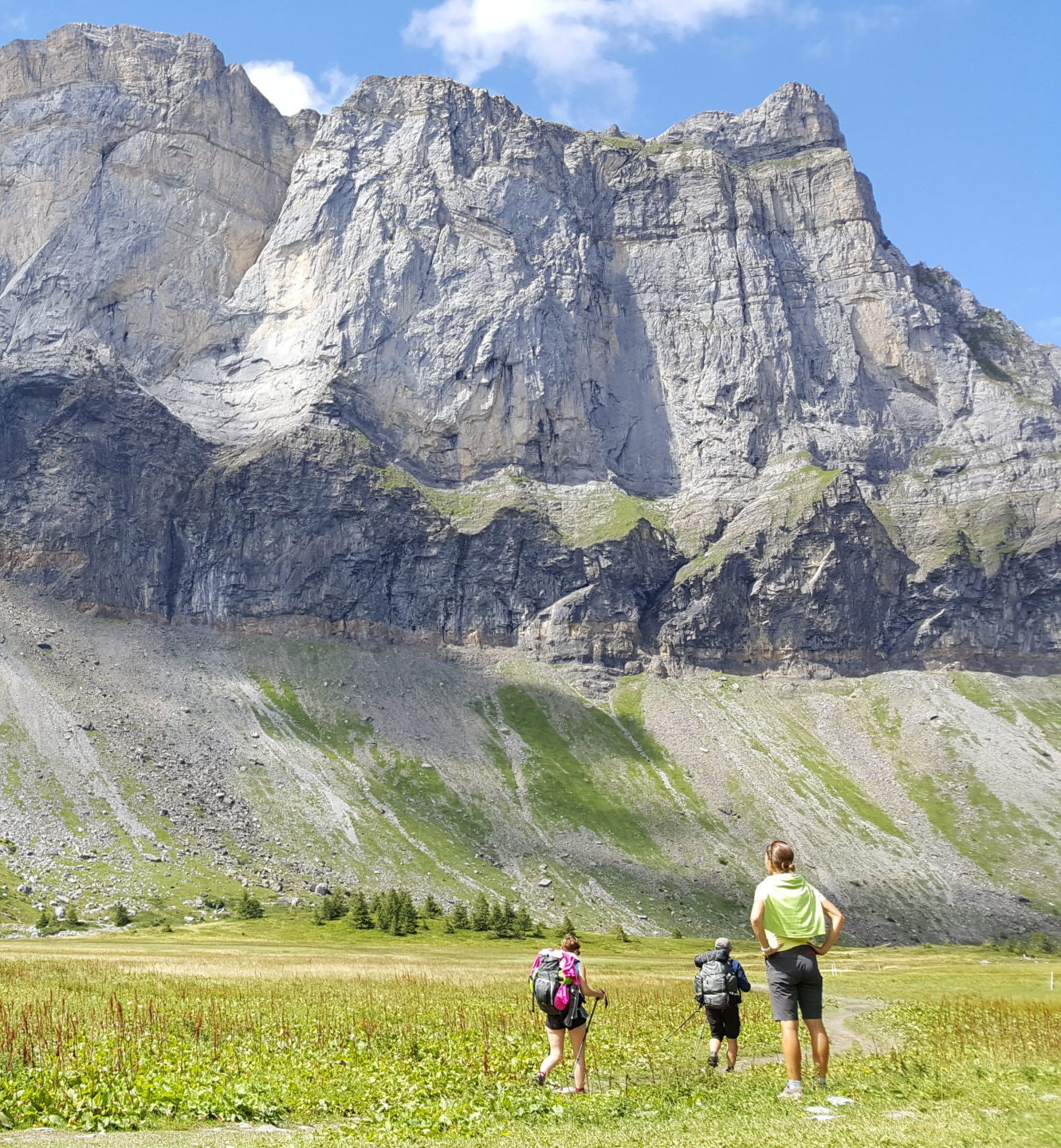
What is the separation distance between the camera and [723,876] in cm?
13325

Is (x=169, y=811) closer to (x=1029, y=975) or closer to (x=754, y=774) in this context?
(x=754, y=774)

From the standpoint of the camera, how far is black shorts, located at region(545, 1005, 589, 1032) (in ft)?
61.0

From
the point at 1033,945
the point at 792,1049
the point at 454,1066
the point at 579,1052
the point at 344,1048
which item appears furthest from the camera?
the point at 1033,945

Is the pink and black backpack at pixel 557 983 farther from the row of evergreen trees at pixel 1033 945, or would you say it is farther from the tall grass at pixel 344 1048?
the row of evergreen trees at pixel 1033 945

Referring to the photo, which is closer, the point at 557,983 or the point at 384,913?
the point at 557,983

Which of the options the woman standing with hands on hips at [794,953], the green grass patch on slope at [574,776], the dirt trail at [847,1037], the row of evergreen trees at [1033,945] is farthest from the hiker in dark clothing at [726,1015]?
the green grass patch on slope at [574,776]

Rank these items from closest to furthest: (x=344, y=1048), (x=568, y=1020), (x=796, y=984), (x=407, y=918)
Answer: (x=796, y=984) < (x=568, y=1020) < (x=344, y=1048) < (x=407, y=918)

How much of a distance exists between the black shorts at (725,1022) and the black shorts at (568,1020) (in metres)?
3.54

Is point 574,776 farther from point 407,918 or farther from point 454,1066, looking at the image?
point 454,1066

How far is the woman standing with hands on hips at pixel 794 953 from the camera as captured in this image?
15609 mm

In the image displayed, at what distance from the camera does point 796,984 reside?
51.5 feet

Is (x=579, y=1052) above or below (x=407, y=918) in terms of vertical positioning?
above

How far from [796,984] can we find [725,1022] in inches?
235

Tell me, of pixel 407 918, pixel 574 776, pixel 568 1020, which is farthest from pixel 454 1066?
pixel 574 776
